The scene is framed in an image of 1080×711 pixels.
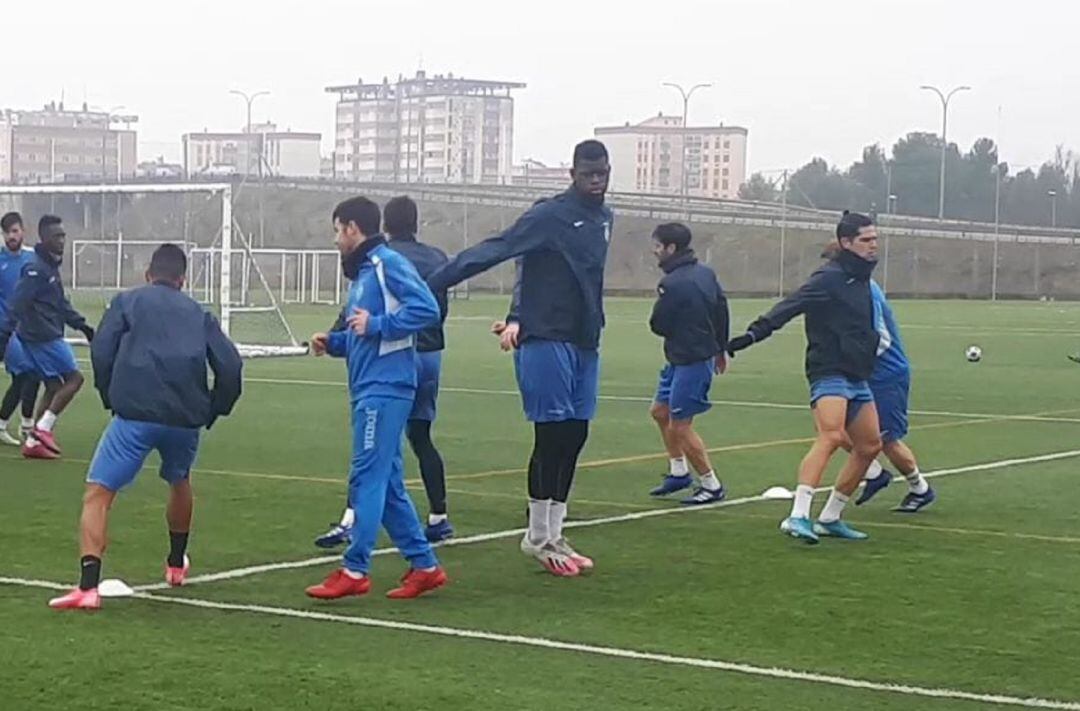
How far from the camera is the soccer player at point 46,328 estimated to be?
55.3 feet

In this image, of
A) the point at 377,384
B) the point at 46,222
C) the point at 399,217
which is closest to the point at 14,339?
the point at 46,222

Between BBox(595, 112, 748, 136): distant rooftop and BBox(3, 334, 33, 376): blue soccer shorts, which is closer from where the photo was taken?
BBox(3, 334, 33, 376): blue soccer shorts

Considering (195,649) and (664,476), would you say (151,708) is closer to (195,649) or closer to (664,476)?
(195,649)

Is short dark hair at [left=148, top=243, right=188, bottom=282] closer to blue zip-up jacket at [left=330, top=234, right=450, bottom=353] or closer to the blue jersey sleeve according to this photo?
the blue jersey sleeve

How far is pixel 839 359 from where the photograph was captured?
1253cm

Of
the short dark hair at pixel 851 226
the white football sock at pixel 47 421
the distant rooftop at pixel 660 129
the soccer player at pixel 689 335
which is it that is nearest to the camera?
the short dark hair at pixel 851 226

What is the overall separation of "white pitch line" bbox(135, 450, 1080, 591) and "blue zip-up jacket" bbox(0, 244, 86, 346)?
5.45 meters

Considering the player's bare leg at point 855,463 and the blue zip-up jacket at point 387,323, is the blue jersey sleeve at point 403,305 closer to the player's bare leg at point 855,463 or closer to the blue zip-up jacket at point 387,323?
the blue zip-up jacket at point 387,323

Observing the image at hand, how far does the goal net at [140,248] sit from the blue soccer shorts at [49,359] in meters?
17.3

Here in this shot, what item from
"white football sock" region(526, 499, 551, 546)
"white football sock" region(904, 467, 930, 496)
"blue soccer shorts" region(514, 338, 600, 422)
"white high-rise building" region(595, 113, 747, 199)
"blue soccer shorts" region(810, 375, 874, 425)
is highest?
"white high-rise building" region(595, 113, 747, 199)

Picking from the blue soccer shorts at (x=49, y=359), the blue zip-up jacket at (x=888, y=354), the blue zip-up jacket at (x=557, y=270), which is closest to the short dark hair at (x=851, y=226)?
the blue zip-up jacket at (x=888, y=354)

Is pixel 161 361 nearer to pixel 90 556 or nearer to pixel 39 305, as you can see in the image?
pixel 90 556

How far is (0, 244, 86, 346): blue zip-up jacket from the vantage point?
16.9 metres

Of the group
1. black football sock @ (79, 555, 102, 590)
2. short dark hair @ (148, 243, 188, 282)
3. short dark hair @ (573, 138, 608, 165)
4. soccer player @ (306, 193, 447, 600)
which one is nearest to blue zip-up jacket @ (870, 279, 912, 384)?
short dark hair @ (573, 138, 608, 165)
